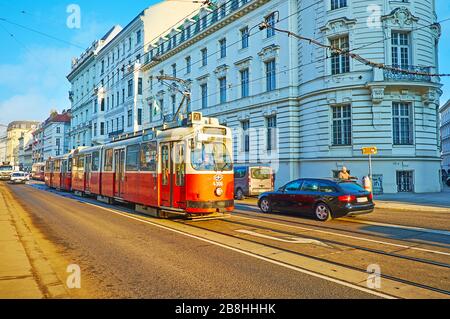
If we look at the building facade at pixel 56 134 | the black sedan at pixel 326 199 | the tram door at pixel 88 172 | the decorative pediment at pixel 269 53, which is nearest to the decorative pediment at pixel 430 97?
the decorative pediment at pixel 269 53

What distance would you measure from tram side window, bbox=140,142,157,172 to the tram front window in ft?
7.01

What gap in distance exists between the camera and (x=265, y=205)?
47.0 ft

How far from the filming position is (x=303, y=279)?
5.48 meters

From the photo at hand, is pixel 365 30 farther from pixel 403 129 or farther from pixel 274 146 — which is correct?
pixel 274 146

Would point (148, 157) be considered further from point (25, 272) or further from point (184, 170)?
point (25, 272)

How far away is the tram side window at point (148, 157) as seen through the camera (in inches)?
495

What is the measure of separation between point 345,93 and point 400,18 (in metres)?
6.05

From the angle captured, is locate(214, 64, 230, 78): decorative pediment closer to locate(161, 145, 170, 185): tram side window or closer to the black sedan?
the black sedan

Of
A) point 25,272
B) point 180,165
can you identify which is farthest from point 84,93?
point 25,272

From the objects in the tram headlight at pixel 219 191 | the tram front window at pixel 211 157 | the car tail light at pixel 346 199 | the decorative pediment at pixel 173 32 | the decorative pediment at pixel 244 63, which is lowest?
the car tail light at pixel 346 199

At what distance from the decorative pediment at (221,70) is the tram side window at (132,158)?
20.7 meters

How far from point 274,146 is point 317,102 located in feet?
17.9

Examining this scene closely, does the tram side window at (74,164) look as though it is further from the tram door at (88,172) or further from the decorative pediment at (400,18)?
the decorative pediment at (400,18)
